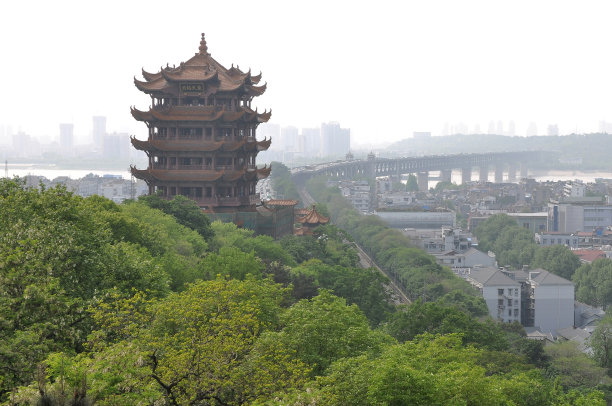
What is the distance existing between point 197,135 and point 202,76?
11.4ft

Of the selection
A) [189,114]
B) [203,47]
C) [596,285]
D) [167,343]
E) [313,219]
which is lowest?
[596,285]

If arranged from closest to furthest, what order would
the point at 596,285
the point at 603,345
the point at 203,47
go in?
the point at 603,345, the point at 203,47, the point at 596,285

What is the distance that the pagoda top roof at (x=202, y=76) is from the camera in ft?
161

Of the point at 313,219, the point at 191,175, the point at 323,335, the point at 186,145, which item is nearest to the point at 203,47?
the point at 186,145

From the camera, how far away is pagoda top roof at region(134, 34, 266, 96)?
4897 cm

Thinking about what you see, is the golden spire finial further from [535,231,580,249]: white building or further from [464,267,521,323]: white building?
[535,231,580,249]: white building

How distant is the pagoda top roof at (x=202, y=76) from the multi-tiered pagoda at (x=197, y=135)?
6cm

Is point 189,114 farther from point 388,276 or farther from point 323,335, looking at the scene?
point 323,335

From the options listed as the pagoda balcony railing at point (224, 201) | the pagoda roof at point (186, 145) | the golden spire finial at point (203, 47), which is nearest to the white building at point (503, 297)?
the pagoda balcony railing at point (224, 201)

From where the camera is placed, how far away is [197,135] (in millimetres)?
49750

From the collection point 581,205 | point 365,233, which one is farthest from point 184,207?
point 581,205

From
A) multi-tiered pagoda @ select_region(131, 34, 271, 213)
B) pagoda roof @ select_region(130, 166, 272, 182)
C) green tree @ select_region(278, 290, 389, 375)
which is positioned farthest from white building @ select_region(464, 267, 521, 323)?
green tree @ select_region(278, 290, 389, 375)

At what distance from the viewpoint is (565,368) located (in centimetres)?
3581

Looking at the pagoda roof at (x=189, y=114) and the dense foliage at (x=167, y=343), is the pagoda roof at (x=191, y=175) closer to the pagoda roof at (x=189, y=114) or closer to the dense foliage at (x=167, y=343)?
the pagoda roof at (x=189, y=114)
